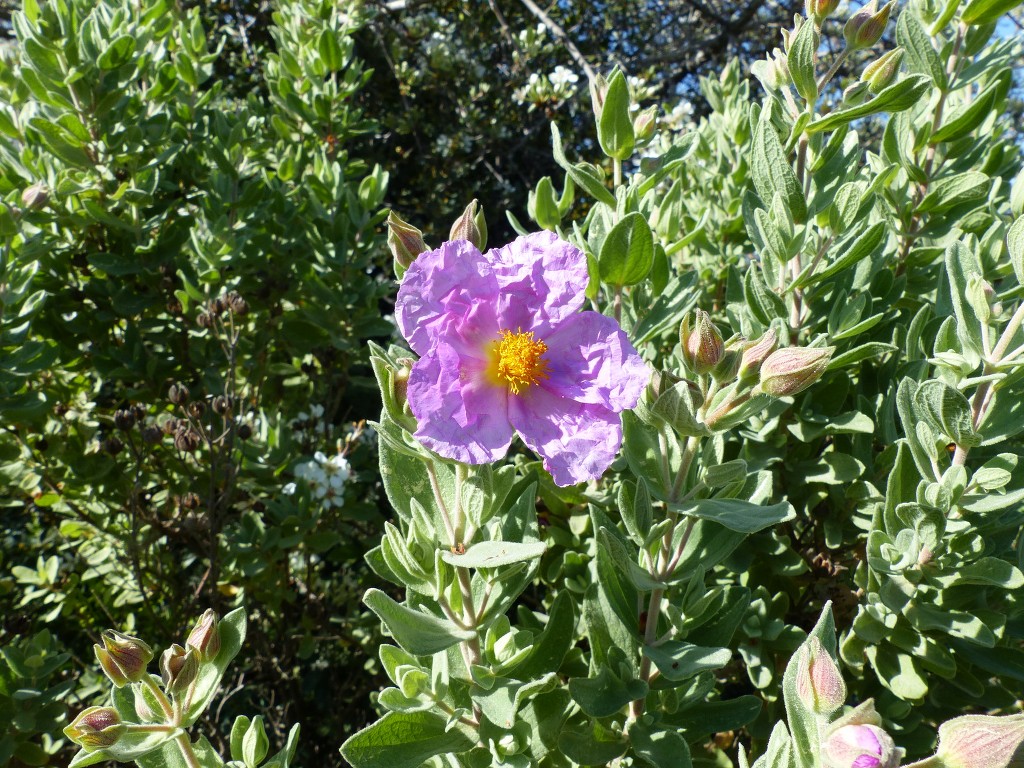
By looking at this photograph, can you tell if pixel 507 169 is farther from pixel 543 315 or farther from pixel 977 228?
pixel 543 315

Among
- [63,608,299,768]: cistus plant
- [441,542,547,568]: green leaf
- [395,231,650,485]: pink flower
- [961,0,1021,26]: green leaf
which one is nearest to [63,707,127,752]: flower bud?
[63,608,299,768]: cistus plant

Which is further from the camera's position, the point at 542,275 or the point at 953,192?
the point at 953,192

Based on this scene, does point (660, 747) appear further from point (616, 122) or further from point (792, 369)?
point (616, 122)

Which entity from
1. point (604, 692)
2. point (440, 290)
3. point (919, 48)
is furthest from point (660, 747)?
point (919, 48)

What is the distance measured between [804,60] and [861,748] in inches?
55.0

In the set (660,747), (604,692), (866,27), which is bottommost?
(660,747)

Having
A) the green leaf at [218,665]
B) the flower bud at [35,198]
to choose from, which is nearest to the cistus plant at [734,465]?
the green leaf at [218,665]

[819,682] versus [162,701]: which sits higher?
[162,701]

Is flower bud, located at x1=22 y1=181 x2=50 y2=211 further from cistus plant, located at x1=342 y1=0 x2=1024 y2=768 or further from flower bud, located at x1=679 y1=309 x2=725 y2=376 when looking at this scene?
flower bud, located at x1=679 y1=309 x2=725 y2=376

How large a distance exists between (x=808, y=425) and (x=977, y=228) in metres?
0.89

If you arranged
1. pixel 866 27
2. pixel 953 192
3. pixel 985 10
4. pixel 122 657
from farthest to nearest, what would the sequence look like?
1. pixel 953 192
2. pixel 985 10
3. pixel 866 27
4. pixel 122 657

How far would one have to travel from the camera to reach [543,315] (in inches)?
57.7

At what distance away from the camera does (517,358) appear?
1469mm

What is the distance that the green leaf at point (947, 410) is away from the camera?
1461mm
